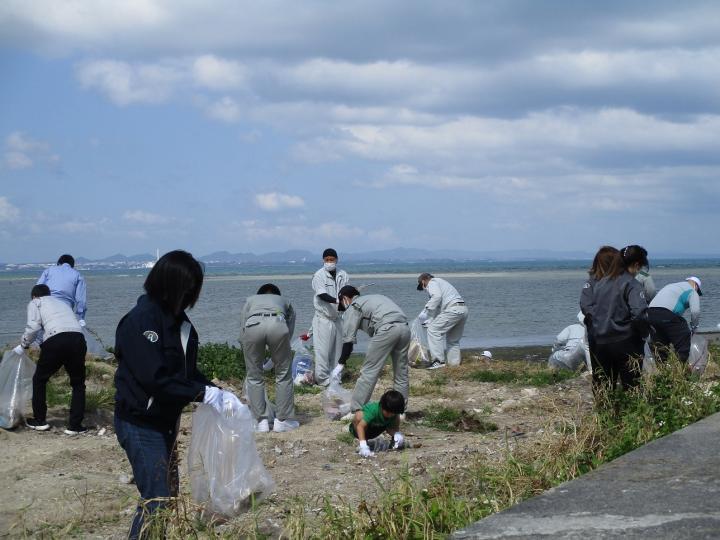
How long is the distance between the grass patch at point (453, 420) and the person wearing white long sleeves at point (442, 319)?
4.31 m

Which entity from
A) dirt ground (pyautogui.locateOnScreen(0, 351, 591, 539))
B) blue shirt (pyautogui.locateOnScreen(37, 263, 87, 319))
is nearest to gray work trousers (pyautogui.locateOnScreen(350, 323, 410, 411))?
dirt ground (pyautogui.locateOnScreen(0, 351, 591, 539))

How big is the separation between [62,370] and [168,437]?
787cm

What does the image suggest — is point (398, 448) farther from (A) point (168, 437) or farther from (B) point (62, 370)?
(B) point (62, 370)

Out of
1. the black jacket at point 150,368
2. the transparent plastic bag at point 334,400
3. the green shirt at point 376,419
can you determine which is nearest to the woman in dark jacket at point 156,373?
the black jacket at point 150,368

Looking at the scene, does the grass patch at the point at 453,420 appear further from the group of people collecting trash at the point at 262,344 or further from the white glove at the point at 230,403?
the white glove at the point at 230,403

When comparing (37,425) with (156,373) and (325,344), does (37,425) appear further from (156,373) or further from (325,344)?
(156,373)

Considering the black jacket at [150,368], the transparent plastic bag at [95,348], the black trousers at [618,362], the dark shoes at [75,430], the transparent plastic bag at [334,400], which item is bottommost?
the dark shoes at [75,430]

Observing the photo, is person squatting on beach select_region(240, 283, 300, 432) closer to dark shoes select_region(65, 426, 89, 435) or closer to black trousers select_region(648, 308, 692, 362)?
dark shoes select_region(65, 426, 89, 435)

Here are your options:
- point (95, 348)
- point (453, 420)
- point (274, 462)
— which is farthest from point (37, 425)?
point (453, 420)

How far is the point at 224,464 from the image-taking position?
520 centimetres

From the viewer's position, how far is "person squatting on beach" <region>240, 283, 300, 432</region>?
8594 mm

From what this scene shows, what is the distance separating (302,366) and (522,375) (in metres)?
2.97

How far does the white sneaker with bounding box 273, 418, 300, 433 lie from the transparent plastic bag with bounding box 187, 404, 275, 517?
3521 mm

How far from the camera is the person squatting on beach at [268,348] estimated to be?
28.2ft
